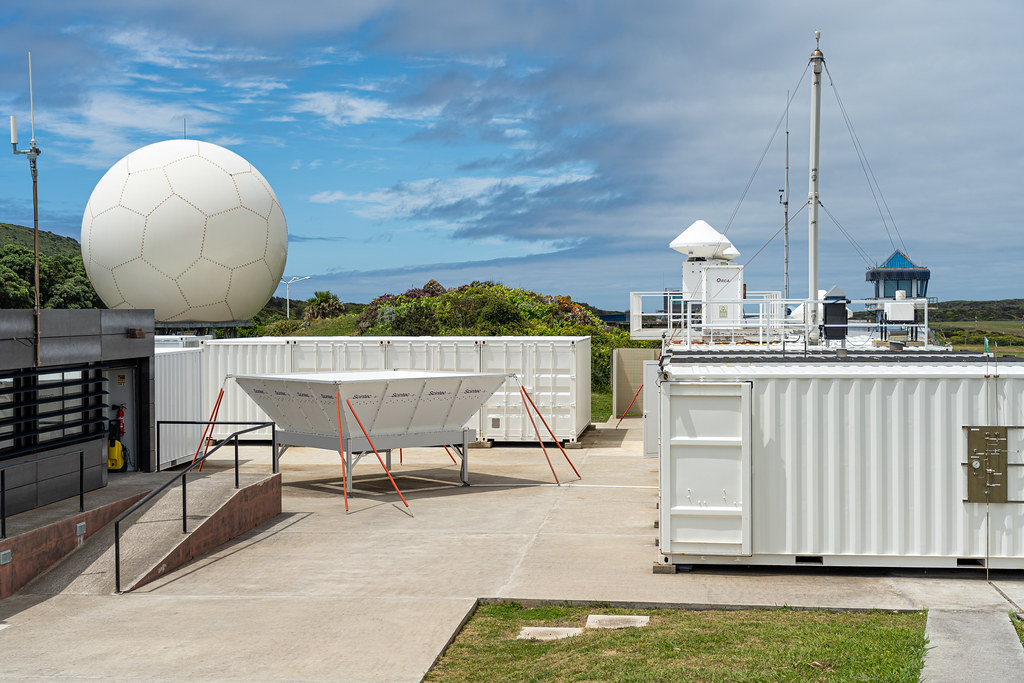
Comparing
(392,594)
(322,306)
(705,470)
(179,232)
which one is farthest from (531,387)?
(322,306)

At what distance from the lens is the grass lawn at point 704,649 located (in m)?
7.00

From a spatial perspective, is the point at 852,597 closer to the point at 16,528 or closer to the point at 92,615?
the point at 92,615

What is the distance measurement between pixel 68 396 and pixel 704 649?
9.25 metres

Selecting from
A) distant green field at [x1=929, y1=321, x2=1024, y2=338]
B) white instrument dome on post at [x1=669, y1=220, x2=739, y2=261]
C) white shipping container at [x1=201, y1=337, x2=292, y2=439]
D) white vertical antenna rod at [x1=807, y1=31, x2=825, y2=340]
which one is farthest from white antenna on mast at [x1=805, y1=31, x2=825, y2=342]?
white shipping container at [x1=201, y1=337, x2=292, y2=439]

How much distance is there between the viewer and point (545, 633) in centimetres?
854

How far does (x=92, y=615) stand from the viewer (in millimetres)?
9375

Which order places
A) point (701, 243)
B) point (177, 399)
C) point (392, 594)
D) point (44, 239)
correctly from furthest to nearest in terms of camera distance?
point (44, 239) → point (701, 243) → point (177, 399) → point (392, 594)

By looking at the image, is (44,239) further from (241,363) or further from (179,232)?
(241,363)

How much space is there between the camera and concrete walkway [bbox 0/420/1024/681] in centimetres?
770

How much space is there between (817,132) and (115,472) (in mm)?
18735

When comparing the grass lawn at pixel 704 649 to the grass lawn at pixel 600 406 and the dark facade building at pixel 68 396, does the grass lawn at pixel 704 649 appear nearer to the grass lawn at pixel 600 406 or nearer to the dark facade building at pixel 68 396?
the dark facade building at pixel 68 396

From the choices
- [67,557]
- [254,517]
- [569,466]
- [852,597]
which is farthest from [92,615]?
[569,466]

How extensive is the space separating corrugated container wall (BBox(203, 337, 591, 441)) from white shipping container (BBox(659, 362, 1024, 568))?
1188 centimetres

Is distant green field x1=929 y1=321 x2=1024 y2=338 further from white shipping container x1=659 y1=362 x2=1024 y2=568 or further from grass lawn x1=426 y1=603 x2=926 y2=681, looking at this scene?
grass lawn x1=426 y1=603 x2=926 y2=681
